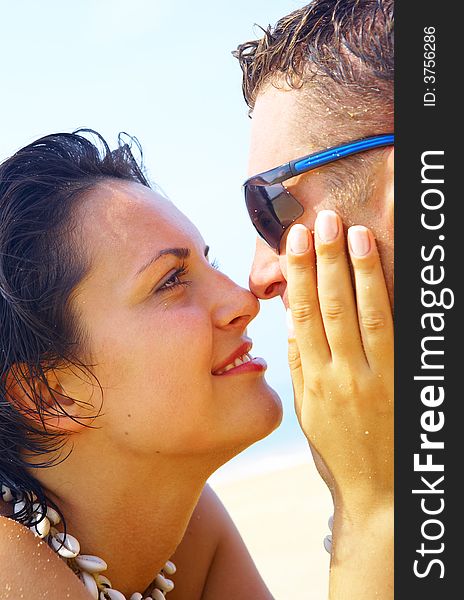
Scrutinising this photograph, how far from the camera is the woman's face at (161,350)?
344 cm

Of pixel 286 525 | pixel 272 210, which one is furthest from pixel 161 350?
pixel 286 525

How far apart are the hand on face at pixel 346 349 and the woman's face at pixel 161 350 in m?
0.44

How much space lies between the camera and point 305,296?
3.02 meters

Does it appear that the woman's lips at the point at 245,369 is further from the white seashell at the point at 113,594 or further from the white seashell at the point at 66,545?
the white seashell at the point at 113,594

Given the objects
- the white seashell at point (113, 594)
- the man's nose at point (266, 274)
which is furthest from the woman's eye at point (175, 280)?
the white seashell at point (113, 594)

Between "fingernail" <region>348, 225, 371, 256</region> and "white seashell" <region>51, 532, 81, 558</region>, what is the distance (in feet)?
5.04

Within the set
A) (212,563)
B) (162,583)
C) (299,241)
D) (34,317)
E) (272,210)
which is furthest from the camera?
(212,563)

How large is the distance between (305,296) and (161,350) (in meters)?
0.68

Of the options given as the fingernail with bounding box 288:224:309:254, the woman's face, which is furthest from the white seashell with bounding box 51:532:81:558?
the fingernail with bounding box 288:224:309:254

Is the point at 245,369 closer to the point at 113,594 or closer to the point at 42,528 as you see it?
the point at 42,528

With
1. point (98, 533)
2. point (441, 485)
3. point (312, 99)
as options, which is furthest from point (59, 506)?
point (312, 99)

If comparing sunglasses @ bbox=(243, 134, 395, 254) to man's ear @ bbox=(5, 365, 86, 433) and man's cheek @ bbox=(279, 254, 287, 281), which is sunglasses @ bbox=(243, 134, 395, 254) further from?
man's ear @ bbox=(5, 365, 86, 433)

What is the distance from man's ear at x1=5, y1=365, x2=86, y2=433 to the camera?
11.6 feet

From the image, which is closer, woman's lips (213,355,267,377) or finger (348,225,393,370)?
finger (348,225,393,370)
